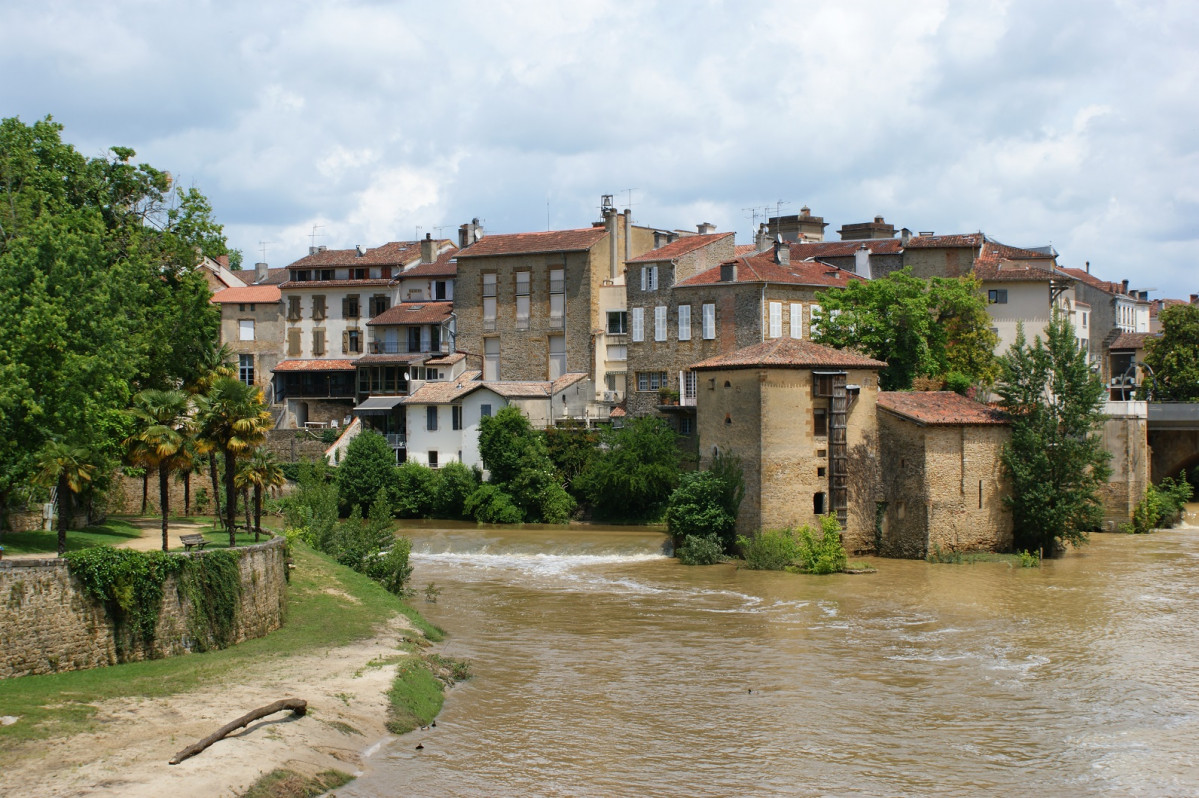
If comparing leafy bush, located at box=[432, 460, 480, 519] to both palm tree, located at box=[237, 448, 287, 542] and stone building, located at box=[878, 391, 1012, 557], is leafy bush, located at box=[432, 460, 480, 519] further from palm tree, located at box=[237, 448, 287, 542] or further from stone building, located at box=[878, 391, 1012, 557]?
palm tree, located at box=[237, 448, 287, 542]

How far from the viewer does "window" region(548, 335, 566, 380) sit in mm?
65312

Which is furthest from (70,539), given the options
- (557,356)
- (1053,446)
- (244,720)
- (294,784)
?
(557,356)

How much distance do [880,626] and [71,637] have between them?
1986cm

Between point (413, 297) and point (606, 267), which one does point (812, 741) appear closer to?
point (606, 267)

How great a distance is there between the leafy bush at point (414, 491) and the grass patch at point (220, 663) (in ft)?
68.2

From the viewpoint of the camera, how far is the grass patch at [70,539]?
28.2 m

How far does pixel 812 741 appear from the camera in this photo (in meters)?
22.8

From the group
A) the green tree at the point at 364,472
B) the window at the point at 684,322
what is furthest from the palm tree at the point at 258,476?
the window at the point at 684,322

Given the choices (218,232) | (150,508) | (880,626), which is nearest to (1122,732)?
(880,626)

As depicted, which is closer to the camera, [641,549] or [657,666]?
[657,666]

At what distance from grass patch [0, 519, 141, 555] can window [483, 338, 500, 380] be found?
3256 cm

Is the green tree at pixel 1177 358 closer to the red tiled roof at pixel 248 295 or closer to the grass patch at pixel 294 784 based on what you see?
Answer: the red tiled roof at pixel 248 295

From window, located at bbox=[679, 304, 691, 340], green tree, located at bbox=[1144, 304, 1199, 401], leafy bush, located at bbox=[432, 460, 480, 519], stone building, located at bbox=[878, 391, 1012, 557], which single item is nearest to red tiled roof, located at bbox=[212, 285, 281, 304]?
leafy bush, located at bbox=[432, 460, 480, 519]

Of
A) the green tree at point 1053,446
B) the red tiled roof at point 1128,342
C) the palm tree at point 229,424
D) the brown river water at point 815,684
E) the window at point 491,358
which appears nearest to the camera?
→ the brown river water at point 815,684
